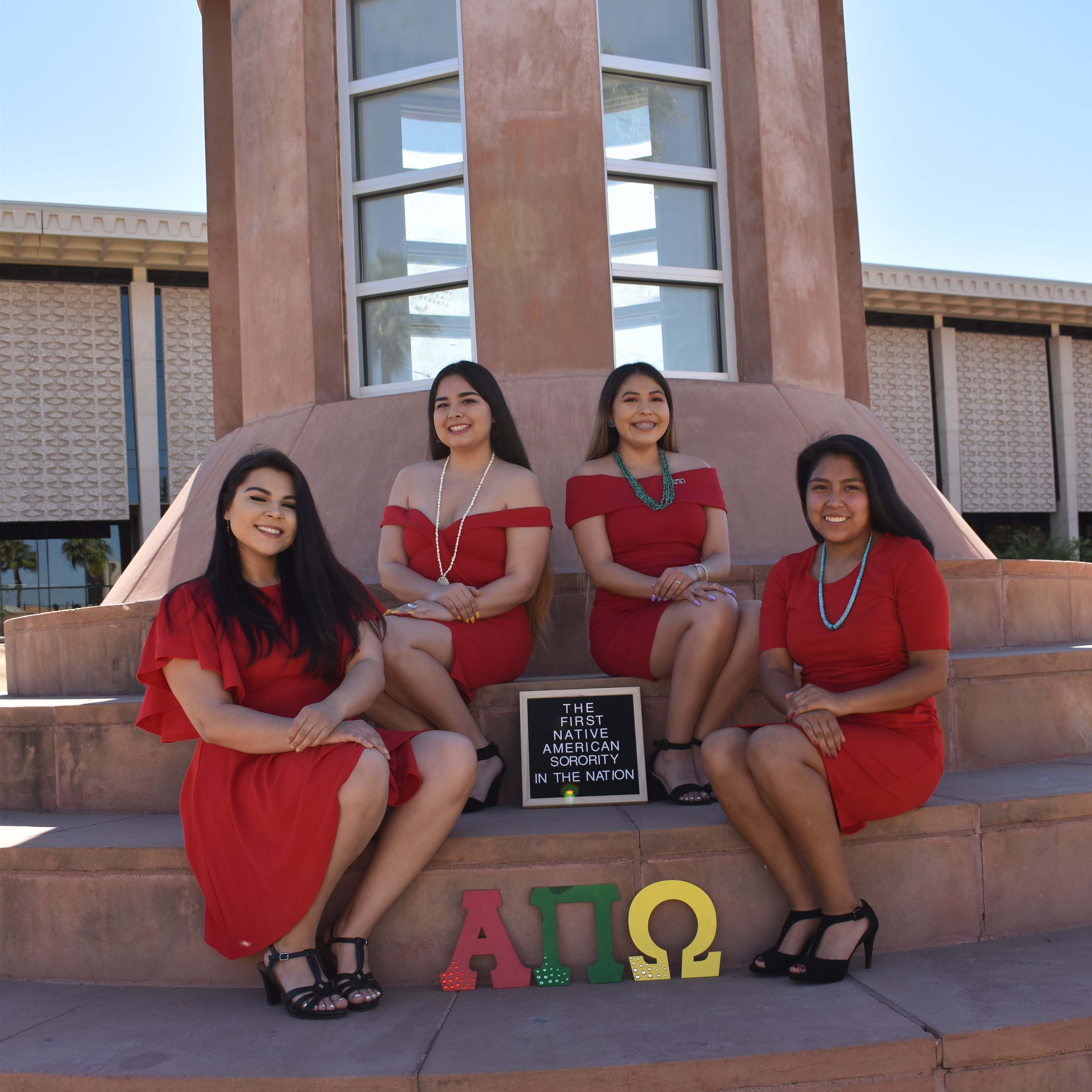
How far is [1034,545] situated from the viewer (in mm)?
27172

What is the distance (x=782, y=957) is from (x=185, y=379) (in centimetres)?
2265

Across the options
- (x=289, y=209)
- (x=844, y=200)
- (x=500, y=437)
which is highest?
(x=844, y=200)

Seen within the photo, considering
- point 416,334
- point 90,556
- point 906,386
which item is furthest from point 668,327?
point 906,386

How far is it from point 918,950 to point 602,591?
1620mm

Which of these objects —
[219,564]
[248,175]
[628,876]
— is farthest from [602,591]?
[248,175]

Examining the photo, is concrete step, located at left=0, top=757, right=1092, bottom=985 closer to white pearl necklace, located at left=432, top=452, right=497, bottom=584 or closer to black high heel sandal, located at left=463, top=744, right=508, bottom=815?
black high heel sandal, located at left=463, top=744, right=508, bottom=815

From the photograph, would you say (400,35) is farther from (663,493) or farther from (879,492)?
(879,492)

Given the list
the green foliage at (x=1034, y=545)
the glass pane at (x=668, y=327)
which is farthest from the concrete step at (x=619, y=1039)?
the green foliage at (x=1034, y=545)

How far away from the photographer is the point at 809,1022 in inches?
94.4

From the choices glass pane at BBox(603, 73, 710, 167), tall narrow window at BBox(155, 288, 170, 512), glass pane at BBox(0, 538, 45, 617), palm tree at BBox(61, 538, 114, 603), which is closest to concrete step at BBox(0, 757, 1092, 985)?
glass pane at BBox(603, 73, 710, 167)

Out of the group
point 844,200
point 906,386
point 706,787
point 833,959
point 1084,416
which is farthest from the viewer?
point 1084,416

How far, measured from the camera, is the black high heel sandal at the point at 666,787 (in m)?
3.28

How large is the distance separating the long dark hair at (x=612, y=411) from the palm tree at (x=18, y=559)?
22.0 m

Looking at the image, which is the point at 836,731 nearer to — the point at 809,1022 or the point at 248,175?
the point at 809,1022
